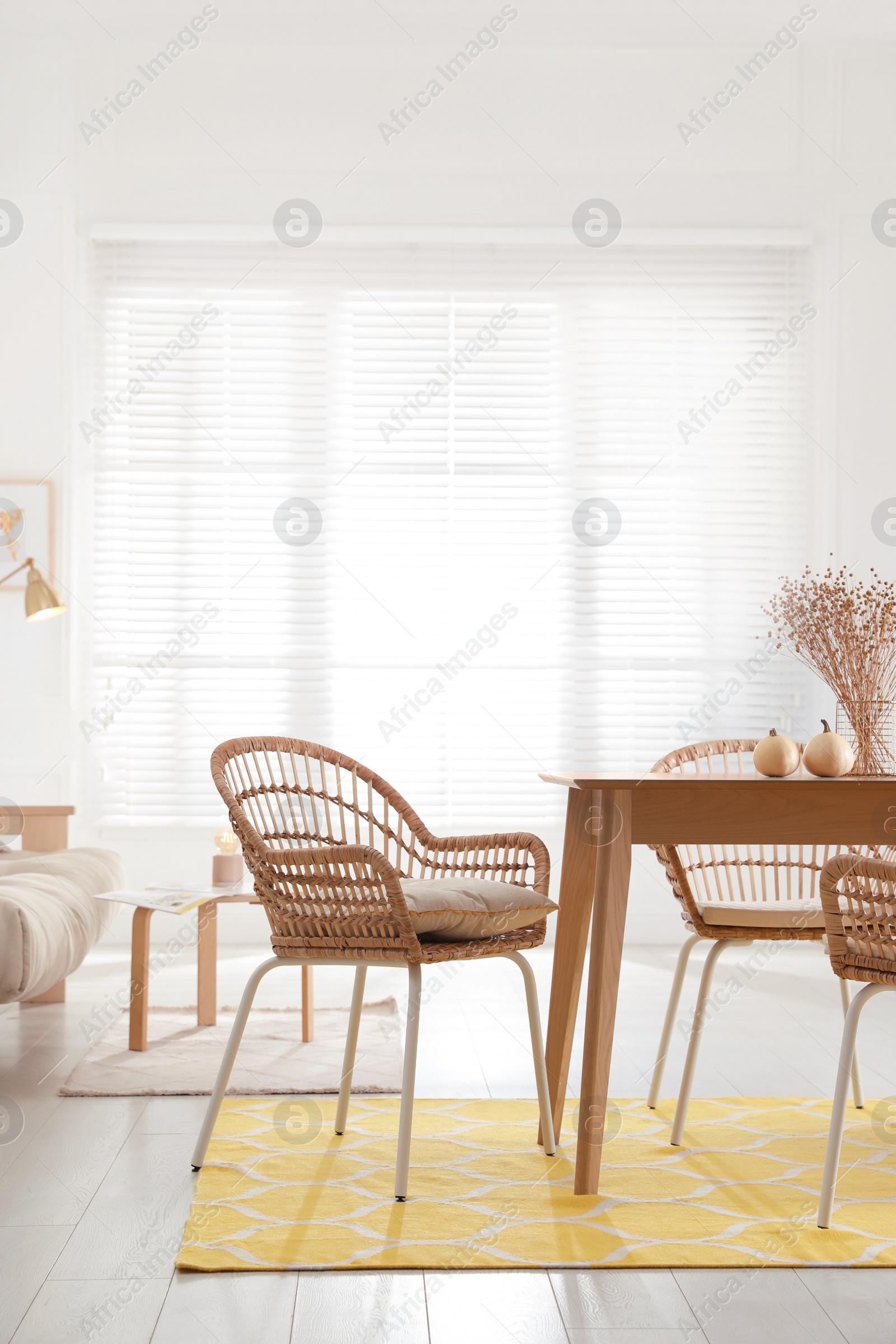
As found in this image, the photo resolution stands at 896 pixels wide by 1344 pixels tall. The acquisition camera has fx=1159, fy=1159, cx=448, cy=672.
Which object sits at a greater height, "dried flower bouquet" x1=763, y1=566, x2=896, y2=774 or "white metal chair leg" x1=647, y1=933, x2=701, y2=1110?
"dried flower bouquet" x1=763, y1=566, x2=896, y2=774

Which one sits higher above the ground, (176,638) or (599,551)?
(599,551)

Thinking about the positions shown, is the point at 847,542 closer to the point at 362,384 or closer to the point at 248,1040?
the point at 362,384

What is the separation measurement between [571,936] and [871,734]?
0.69m

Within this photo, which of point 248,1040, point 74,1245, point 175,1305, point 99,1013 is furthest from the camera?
point 99,1013

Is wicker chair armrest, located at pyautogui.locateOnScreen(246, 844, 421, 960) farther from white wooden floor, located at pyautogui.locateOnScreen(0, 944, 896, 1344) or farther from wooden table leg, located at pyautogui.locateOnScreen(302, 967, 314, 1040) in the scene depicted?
wooden table leg, located at pyautogui.locateOnScreen(302, 967, 314, 1040)

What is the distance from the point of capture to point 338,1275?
1688 millimetres

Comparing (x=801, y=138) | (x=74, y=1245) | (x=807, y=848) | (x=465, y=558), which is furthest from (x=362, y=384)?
(x=74, y=1245)

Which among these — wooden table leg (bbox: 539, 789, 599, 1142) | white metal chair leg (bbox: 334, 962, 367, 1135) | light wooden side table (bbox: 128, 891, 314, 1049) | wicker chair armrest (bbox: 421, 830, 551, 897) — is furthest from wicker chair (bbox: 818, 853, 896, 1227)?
light wooden side table (bbox: 128, 891, 314, 1049)

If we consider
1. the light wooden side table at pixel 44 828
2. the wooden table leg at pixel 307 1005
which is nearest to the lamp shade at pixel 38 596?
the light wooden side table at pixel 44 828

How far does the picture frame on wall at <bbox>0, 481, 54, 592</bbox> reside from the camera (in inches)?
180

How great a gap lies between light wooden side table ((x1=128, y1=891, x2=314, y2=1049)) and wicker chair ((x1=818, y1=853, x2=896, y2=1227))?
53.5 inches

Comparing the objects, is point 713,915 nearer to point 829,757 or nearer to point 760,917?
point 760,917

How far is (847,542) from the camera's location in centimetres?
473

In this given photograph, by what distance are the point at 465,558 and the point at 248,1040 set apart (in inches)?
90.5
